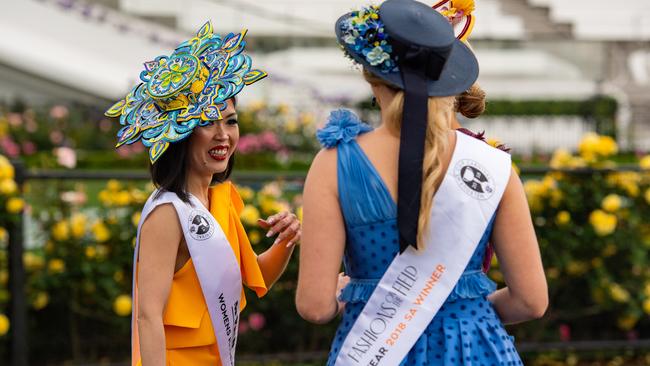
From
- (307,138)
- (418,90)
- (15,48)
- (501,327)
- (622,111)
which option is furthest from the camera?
(622,111)

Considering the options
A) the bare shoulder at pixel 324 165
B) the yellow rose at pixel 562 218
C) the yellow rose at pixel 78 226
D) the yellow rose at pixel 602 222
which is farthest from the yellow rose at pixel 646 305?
the bare shoulder at pixel 324 165

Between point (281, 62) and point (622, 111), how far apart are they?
6.01 metres

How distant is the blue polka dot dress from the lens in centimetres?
268

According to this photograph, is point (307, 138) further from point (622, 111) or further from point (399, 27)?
point (399, 27)

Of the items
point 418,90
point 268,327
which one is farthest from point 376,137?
point 268,327

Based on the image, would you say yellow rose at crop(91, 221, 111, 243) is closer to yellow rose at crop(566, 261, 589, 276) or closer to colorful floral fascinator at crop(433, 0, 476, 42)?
yellow rose at crop(566, 261, 589, 276)

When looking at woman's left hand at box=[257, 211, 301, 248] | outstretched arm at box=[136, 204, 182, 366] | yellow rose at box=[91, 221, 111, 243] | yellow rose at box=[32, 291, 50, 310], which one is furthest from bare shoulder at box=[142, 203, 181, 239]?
yellow rose at box=[32, 291, 50, 310]

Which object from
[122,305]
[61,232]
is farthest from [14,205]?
[122,305]

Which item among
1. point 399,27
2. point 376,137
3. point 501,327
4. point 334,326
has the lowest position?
point 334,326

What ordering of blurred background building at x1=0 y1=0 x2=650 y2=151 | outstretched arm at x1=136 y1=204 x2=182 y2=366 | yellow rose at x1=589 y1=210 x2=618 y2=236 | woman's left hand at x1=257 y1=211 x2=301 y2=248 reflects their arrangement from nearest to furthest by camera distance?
outstretched arm at x1=136 y1=204 x2=182 y2=366
woman's left hand at x1=257 y1=211 x2=301 y2=248
yellow rose at x1=589 y1=210 x2=618 y2=236
blurred background building at x1=0 y1=0 x2=650 y2=151

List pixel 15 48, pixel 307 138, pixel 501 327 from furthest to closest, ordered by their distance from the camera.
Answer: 1. pixel 15 48
2. pixel 307 138
3. pixel 501 327

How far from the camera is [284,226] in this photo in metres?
3.18

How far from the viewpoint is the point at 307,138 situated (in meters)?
13.1

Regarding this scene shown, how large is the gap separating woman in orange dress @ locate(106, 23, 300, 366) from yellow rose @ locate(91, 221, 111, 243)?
2731 millimetres
